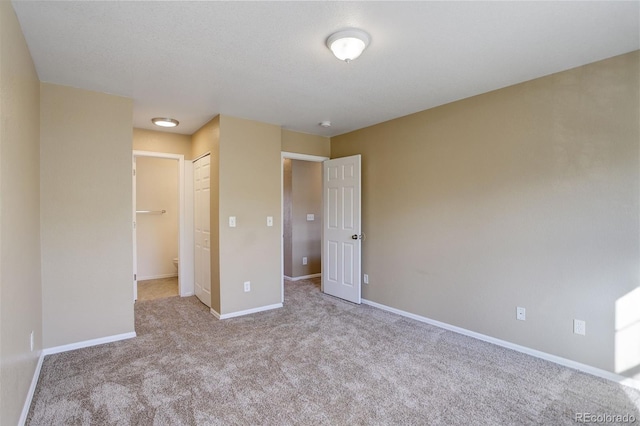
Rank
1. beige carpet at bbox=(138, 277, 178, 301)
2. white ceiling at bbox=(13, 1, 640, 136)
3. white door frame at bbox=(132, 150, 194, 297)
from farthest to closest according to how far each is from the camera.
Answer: beige carpet at bbox=(138, 277, 178, 301)
white door frame at bbox=(132, 150, 194, 297)
white ceiling at bbox=(13, 1, 640, 136)

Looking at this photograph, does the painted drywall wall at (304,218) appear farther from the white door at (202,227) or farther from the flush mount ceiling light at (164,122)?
the flush mount ceiling light at (164,122)

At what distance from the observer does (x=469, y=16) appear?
191 cm

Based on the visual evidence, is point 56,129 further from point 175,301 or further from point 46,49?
point 175,301

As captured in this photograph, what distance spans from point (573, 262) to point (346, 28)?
2.58 metres

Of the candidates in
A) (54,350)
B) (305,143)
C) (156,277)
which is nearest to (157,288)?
(156,277)

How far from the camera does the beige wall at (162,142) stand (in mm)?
4348

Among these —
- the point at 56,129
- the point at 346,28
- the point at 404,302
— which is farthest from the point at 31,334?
the point at 404,302

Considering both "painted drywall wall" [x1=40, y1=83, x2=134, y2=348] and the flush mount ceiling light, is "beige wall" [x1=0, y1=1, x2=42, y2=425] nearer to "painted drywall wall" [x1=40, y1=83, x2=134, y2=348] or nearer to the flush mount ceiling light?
"painted drywall wall" [x1=40, y1=83, x2=134, y2=348]

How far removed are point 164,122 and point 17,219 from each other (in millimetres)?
2360

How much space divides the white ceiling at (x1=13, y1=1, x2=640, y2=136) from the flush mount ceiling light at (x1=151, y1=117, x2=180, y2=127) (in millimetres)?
540

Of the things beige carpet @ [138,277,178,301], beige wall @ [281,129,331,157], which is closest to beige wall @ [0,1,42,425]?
beige carpet @ [138,277,178,301]

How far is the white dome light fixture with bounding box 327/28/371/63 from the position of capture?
2059 millimetres

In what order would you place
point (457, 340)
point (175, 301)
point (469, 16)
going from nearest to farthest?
point (469, 16), point (457, 340), point (175, 301)

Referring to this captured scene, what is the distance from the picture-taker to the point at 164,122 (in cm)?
398
